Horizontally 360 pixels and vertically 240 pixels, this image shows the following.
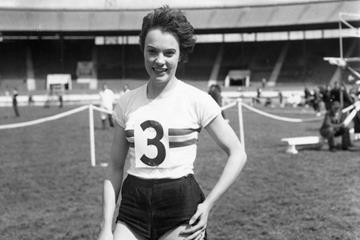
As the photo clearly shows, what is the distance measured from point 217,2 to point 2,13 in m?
20.7

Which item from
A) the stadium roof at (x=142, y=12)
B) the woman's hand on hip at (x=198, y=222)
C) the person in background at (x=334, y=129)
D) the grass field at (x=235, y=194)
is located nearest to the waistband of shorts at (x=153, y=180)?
the woman's hand on hip at (x=198, y=222)

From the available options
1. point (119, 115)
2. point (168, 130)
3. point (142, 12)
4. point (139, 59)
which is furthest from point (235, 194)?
point (142, 12)

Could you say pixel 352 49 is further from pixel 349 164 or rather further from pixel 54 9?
pixel 349 164

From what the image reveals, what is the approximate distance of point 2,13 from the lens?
45656 mm

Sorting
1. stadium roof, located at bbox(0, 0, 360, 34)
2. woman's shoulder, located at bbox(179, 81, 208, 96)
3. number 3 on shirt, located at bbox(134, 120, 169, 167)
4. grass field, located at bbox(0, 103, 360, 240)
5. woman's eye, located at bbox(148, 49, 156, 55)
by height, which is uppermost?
stadium roof, located at bbox(0, 0, 360, 34)

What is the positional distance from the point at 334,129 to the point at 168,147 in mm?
9911

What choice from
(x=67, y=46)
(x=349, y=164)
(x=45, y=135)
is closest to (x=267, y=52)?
(x=67, y=46)

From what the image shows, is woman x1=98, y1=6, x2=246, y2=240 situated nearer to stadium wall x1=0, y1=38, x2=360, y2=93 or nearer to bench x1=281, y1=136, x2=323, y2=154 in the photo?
bench x1=281, y1=136, x2=323, y2=154

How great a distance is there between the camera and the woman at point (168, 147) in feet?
7.37

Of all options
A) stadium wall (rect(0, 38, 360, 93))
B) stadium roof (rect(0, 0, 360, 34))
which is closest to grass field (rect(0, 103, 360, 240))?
stadium wall (rect(0, 38, 360, 93))

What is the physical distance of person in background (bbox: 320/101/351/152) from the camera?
11.3m

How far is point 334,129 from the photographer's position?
11.5 metres

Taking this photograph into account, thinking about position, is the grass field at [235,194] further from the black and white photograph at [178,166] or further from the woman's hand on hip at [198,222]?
the woman's hand on hip at [198,222]

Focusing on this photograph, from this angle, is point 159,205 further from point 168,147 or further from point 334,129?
point 334,129
